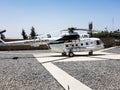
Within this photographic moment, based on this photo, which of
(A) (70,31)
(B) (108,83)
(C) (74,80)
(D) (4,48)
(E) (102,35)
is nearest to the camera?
(B) (108,83)

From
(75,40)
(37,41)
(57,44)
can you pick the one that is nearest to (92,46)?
(75,40)

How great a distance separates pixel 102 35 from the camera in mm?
54469

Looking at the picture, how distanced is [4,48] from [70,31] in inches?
740

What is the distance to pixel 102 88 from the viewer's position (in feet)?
30.0

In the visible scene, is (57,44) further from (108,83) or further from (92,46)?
(108,83)

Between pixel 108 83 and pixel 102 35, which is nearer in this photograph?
pixel 108 83

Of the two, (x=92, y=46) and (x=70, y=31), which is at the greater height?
(x=70, y=31)

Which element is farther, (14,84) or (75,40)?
(75,40)

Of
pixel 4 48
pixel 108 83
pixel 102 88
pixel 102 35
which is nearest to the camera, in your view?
pixel 102 88

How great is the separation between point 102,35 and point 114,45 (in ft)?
34.4

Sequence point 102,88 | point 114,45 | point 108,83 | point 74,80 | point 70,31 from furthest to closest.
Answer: point 114,45
point 70,31
point 74,80
point 108,83
point 102,88

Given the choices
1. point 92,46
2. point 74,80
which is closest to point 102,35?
point 92,46

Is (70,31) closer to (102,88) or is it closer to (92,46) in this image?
(92,46)

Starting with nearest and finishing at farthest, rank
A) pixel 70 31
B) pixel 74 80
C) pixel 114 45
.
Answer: pixel 74 80
pixel 70 31
pixel 114 45
